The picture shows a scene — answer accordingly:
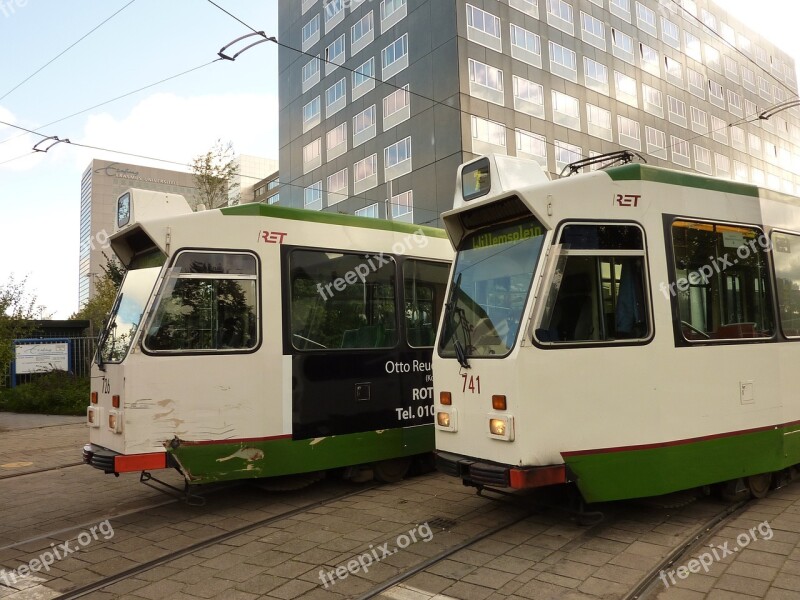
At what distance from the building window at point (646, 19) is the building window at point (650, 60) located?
3.57ft

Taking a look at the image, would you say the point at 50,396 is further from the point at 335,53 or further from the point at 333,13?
the point at 333,13

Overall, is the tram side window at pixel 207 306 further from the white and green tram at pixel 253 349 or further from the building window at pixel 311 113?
the building window at pixel 311 113

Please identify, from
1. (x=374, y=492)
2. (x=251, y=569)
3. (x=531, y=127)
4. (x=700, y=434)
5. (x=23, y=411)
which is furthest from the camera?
(x=531, y=127)

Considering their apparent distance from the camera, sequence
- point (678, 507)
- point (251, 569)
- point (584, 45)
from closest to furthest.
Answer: point (251, 569)
point (678, 507)
point (584, 45)

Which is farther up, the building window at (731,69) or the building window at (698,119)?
the building window at (731,69)

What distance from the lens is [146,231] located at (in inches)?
248

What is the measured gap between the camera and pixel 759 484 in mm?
6488

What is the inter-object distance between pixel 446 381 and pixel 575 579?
205cm

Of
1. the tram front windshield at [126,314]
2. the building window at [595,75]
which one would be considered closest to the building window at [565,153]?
the building window at [595,75]

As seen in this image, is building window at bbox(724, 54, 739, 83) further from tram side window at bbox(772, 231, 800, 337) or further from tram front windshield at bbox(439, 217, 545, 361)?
tram front windshield at bbox(439, 217, 545, 361)

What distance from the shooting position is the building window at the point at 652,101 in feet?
123

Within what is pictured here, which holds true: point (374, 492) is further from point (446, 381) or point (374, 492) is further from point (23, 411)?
point (23, 411)

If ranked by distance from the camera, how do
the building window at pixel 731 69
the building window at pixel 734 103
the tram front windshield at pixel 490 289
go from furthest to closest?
the building window at pixel 734 103
the building window at pixel 731 69
the tram front windshield at pixel 490 289

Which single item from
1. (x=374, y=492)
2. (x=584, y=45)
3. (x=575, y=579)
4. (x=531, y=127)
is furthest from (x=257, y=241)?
(x=584, y=45)
